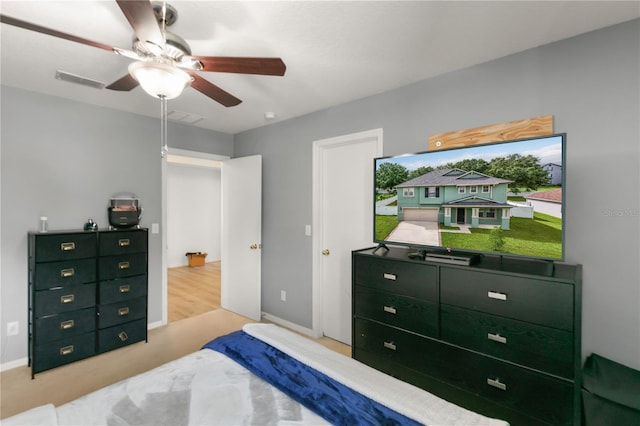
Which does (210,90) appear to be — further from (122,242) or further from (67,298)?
(67,298)

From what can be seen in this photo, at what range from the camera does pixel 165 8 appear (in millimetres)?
1531

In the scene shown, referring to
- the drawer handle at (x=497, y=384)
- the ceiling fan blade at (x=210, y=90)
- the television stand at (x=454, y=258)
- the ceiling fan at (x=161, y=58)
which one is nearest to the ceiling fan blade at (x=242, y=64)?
the ceiling fan at (x=161, y=58)

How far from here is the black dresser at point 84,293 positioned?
8.35ft

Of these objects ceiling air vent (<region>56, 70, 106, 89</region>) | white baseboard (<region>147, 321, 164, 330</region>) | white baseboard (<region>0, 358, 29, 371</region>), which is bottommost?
white baseboard (<region>0, 358, 29, 371</region>)

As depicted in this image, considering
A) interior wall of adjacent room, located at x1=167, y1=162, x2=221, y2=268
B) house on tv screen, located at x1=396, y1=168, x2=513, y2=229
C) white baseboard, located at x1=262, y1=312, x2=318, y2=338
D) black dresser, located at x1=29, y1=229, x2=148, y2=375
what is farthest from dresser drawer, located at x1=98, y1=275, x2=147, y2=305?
interior wall of adjacent room, located at x1=167, y1=162, x2=221, y2=268

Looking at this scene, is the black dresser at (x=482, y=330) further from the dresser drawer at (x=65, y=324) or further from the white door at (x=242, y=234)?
the dresser drawer at (x=65, y=324)

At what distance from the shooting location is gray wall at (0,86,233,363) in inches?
104

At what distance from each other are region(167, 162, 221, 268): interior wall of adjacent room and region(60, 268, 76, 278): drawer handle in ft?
13.2

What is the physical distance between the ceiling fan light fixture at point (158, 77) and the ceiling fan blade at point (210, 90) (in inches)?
8.4

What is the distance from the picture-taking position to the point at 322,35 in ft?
6.08

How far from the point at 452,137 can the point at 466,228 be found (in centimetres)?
78

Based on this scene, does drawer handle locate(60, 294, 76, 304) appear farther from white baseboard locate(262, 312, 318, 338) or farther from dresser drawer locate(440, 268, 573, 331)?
dresser drawer locate(440, 268, 573, 331)

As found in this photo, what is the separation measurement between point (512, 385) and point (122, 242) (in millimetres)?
3367

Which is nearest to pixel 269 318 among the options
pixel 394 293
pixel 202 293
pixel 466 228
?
pixel 202 293
